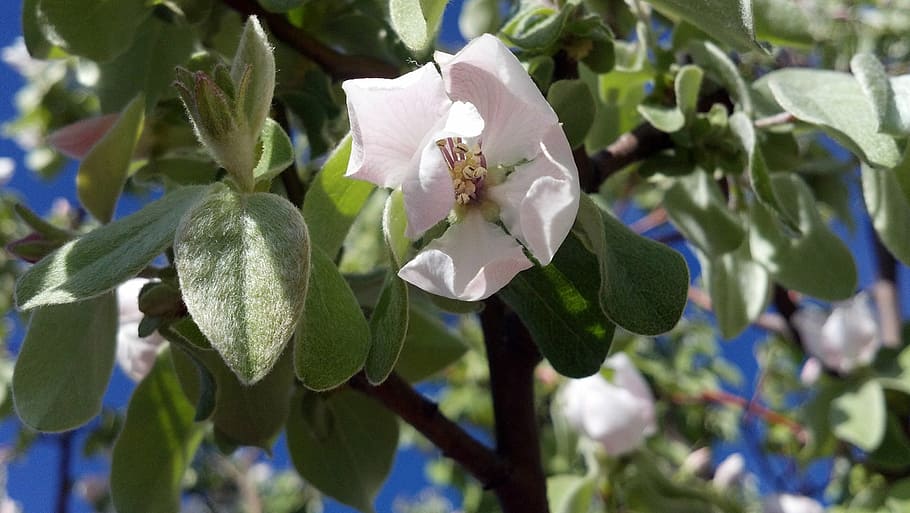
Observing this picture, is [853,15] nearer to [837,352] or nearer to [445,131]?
[837,352]

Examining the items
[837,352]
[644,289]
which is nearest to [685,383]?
[837,352]

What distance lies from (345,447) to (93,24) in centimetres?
29

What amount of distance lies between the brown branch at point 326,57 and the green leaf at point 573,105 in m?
0.18

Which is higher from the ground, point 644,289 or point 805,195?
point 644,289

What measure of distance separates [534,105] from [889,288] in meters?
1.22

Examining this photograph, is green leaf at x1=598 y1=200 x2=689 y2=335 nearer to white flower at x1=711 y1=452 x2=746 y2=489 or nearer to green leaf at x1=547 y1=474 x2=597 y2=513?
green leaf at x1=547 y1=474 x2=597 y2=513

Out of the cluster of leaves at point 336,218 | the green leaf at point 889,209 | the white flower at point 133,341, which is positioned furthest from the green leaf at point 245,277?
the green leaf at point 889,209

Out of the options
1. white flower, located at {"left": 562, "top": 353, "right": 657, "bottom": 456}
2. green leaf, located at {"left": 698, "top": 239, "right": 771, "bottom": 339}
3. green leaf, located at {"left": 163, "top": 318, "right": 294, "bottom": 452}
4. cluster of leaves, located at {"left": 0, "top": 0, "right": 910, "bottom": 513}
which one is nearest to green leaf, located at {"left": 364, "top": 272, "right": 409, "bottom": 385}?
cluster of leaves, located at {"left": 0, "top": 0, "right": 910, "bottom": 513}

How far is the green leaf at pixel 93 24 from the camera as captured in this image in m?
0.51

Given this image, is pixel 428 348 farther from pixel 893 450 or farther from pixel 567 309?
pixel 893 450

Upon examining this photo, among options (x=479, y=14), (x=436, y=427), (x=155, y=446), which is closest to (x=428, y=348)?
(x=436, y=427)

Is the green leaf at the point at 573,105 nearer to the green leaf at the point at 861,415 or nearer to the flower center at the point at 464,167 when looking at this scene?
the flower center at the point at 464,167

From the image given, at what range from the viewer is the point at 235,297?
31 cm

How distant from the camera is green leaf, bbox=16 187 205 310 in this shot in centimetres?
33
